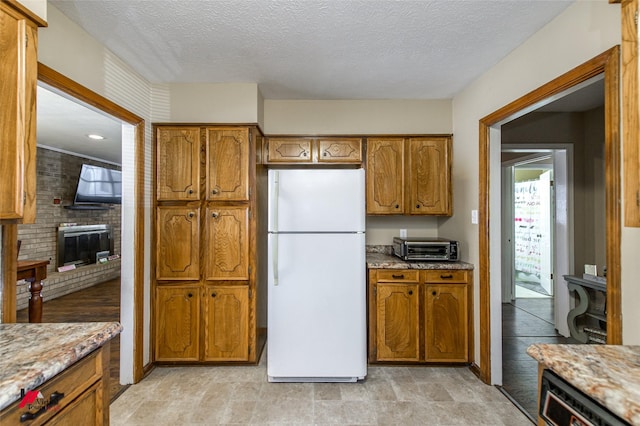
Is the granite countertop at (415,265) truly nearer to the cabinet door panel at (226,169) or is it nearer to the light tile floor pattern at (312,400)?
the light tile floor pattern at (312,400)

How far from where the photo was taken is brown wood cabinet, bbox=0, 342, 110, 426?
894 millimetres

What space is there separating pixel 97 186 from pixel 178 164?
13.9 ft

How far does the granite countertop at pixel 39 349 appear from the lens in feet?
2.77

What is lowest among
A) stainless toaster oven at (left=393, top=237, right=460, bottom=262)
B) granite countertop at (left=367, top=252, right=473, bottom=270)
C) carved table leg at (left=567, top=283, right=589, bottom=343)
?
carved table leg at (left=567, top=283, right=589, bottom=343)

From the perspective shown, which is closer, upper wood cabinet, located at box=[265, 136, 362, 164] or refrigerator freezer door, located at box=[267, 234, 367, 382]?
refrigerator freezer door, located at box=[267, 234, 367, 382]

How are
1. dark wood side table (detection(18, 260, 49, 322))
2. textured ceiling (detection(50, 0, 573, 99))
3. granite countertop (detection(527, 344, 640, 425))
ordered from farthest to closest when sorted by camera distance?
1. dark wood side table (detection(18, 260, 49, 322))
2. textured ceiling (detection(50, 0, 573, 99))
3. granite countertop (detection(527, 344, 640, 425))

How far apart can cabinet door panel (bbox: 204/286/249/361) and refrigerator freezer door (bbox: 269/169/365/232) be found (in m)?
0.80

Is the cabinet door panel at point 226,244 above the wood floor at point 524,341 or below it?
above

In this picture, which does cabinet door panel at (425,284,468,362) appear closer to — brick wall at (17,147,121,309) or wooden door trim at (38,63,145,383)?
wooden door trim at (38,63,145,383)

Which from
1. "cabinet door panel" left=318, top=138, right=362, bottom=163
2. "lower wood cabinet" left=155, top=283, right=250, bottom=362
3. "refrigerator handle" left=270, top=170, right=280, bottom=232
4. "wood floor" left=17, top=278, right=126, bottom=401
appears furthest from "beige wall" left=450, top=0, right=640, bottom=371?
"wood floor" left=17, top=278, right=126, bottom=401

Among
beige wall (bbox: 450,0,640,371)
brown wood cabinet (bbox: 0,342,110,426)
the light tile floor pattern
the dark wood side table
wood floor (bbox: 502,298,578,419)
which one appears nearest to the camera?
brown wood cabinet (bbox: 0,342,110,426)

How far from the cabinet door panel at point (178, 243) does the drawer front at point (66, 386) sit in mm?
1475

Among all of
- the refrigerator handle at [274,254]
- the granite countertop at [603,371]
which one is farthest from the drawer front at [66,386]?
the granite countertop at [603,371]

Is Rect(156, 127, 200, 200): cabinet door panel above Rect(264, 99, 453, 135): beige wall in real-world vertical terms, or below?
below
